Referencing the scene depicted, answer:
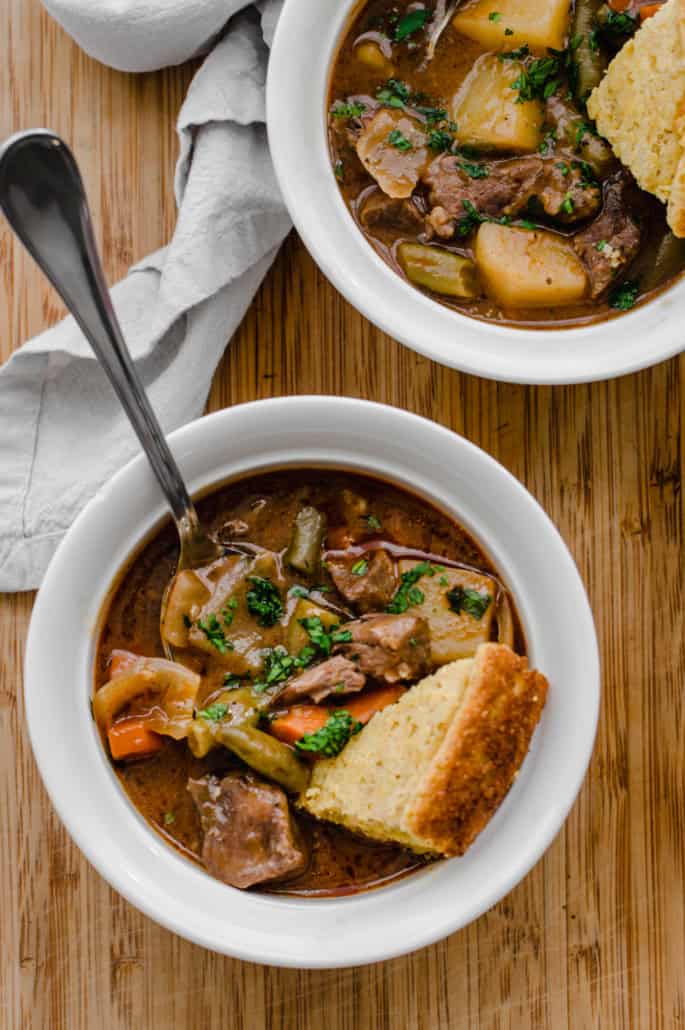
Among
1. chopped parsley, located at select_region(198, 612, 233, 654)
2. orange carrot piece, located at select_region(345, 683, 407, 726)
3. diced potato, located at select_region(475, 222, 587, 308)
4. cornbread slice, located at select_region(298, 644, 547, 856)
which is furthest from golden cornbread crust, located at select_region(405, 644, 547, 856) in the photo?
diced potato, located at select_region(475, 222, 587, 308)

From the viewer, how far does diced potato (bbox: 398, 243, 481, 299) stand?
323 centimetres

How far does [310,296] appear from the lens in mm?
3541

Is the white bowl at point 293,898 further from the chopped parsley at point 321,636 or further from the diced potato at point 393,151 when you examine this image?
the diced potato at point 393,151

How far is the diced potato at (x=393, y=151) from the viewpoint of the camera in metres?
3.22

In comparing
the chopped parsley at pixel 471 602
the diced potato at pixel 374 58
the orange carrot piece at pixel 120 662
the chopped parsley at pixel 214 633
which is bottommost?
the orange carrot piece at pixel 120 662

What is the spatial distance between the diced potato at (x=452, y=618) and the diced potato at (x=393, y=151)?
1.04 meters

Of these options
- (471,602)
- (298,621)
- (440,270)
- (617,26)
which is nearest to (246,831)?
(298,621)

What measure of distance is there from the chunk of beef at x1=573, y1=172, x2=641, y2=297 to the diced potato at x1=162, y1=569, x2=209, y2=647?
132 centimetres

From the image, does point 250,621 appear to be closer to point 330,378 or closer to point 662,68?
point 330,378

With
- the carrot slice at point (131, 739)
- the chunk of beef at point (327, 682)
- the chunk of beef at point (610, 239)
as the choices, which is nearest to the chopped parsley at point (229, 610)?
the chunk of beef at point (327, 682)

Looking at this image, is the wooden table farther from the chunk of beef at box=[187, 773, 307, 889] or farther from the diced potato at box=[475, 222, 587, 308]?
the chunk of beef at box=[187, 773, 307, 889]

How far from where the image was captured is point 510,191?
3215 mm

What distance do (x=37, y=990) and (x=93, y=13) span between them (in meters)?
2.75

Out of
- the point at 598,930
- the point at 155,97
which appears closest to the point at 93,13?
the point at 155,97
